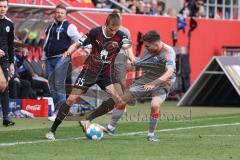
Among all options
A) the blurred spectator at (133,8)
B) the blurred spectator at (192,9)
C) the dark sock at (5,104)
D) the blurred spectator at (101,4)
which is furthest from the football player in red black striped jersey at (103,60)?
the blurred spectator at (192,9)

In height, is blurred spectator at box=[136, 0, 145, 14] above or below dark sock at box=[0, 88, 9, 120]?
above

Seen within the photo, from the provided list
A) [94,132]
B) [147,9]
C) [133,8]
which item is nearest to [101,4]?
[133,8]

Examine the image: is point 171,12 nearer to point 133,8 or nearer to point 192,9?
point 192,9

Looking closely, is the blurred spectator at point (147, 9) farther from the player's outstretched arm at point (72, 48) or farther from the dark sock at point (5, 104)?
the player's outstretched arm at point (72, 48)

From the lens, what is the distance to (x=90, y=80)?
13562mm

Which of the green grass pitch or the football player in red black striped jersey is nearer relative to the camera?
the green grass pitch

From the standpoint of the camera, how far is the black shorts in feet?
44.0

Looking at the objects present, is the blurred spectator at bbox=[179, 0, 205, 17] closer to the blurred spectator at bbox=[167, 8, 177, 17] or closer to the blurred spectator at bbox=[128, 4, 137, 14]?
the blurred spectator at bbox=[167, 8, 177, 17]

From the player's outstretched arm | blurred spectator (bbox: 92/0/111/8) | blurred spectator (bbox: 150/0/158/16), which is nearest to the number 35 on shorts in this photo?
the player's outstretched arm

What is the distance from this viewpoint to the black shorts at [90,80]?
1341 centimetres

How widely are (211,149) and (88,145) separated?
1716 millimetres

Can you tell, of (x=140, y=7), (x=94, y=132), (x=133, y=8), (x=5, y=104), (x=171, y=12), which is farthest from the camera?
(x=171, y=12)

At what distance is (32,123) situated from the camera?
659 inches

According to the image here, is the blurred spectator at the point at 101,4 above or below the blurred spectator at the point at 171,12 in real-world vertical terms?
above
